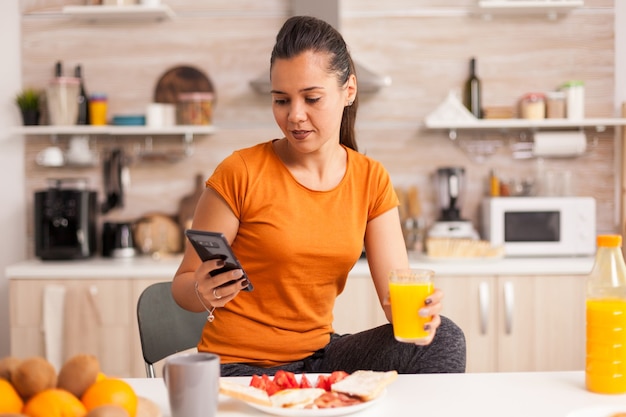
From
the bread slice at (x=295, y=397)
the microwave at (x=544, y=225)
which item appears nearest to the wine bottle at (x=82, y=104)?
the microwave at (x=544, y=225)

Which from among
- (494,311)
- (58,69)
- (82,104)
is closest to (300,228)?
(494,311)

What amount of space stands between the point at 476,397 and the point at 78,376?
2.17 ft

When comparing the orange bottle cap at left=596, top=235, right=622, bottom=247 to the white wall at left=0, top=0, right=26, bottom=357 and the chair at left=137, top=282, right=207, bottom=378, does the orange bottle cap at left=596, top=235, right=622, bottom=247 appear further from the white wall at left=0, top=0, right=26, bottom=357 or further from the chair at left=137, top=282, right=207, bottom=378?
the white wall at left=0, top=0, right=26, bottom=357

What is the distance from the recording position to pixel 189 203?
374 cm

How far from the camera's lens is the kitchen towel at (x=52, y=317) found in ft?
10.6

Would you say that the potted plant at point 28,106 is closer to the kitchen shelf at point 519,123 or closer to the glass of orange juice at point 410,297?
the kitchen shelf at point 519,123

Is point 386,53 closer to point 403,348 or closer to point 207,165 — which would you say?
point 207,165

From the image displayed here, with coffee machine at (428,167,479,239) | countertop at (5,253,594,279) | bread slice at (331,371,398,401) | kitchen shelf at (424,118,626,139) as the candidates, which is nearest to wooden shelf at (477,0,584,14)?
kitchen shelf at (424,118,626,139)

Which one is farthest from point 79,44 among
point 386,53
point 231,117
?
point 386,53

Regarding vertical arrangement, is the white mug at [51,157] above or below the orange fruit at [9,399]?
→ above

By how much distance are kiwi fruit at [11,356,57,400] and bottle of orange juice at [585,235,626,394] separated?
0.92 metres

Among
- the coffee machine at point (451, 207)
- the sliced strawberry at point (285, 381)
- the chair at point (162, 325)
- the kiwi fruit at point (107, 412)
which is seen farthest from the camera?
the coffee machine at point (451, 207)

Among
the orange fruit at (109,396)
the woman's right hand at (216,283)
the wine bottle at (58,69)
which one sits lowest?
the orange fruit at (109,396)

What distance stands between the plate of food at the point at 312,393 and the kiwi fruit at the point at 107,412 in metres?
0.26
